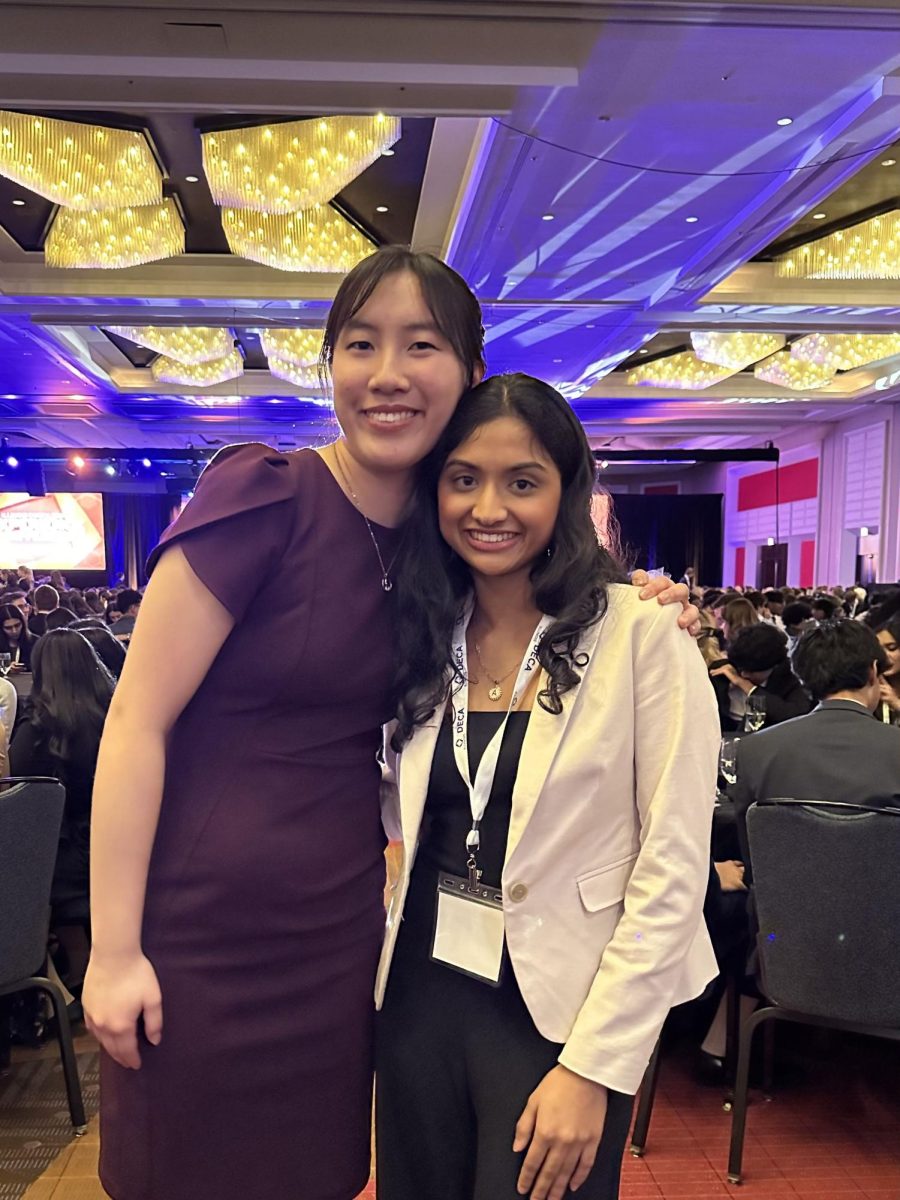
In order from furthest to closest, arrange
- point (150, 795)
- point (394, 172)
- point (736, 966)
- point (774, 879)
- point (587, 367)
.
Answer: point (587, 367) < point (394, 172) < point (736, 966) < point (774, 879) < point (150, 795)

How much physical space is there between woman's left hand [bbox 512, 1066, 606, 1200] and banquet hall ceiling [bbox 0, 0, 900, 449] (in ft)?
3.06

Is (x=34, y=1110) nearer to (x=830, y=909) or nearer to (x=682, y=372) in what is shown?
(x=830, y=909)

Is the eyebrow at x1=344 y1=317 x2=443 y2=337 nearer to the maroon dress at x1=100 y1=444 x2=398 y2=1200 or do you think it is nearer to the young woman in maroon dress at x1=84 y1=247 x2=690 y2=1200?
the young woman in maroon dress at x1=84 y1=247 x2=690 y2=1200

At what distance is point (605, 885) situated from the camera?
1.05m

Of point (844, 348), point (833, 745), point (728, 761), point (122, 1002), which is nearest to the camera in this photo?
point (122, 1002)

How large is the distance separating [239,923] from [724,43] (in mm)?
4454

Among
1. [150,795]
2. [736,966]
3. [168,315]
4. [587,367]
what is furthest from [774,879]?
[587,367]

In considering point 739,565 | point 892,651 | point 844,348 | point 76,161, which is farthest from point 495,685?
point 739,565

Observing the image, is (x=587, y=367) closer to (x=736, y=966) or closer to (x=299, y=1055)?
(x=736, y=966)

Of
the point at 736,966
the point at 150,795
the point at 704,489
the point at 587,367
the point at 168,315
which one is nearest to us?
the point at 150,795

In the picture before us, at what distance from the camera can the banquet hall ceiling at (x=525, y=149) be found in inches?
157

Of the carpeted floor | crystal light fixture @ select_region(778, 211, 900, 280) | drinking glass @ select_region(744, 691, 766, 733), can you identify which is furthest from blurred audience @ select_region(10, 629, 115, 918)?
crystal light fixture @ select_region(778, 211, 900, 280)

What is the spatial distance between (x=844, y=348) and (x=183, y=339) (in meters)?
7.36

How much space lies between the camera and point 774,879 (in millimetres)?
2057
